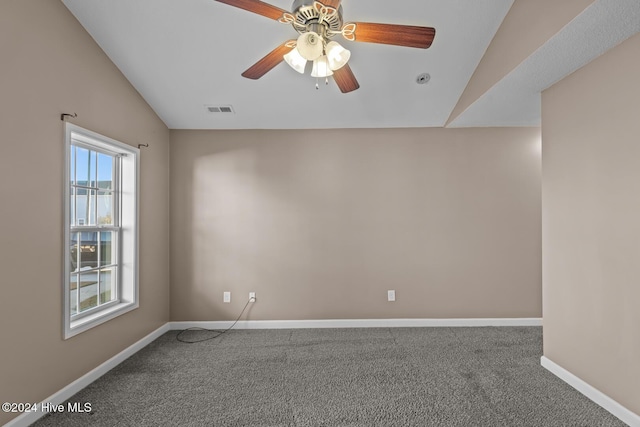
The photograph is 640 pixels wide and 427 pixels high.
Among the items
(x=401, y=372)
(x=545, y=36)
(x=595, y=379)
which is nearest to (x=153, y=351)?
(x=401, y=372)

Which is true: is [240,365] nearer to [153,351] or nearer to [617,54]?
[153,351]

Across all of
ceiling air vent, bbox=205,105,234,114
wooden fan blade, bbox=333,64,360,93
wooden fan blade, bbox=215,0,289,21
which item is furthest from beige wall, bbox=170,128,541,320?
wooden fan blade, bbox=215,0,289,21

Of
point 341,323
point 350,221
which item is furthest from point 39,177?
point 341,323

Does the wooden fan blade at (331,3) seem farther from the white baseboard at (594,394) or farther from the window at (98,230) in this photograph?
the white baseboard at (594,394)

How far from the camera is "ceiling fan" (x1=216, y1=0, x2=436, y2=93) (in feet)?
5.23

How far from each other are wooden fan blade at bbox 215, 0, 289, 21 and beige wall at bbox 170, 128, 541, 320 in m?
2.26

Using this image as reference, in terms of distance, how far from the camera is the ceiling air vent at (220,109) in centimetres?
346

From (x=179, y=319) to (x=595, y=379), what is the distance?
3.90m

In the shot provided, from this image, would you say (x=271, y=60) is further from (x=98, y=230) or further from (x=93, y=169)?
(x=98, y=230)

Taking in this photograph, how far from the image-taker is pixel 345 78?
2.16 metres

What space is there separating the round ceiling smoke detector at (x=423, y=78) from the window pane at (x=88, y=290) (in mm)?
3434

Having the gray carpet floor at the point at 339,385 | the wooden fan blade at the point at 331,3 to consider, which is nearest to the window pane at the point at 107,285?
the gray carpet floor at the point at 339,385

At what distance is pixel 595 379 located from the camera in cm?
229

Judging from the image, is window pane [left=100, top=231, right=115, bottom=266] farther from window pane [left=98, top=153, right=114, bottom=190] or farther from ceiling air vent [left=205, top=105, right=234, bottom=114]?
ceiling air vent [left=205, top=105, right=234, bottom=114]
